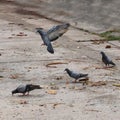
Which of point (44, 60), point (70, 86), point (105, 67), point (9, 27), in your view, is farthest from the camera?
point (9, 27)

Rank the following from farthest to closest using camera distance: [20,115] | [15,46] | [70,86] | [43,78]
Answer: [15,46] → [43,78] → [70,86] → [20,115]

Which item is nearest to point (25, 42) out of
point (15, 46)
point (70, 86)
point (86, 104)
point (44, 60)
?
point (15, 46)

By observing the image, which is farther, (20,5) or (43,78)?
(20,5)

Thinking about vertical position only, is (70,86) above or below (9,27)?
above

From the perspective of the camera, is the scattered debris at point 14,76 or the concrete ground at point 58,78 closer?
the concrete ground at point 58,78

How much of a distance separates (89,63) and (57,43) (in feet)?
9.10

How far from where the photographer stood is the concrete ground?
23.2 ft

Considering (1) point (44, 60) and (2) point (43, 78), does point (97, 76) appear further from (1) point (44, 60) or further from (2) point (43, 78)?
(1) point (44, 60)

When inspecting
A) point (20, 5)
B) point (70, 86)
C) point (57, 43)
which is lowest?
point (20, 5)

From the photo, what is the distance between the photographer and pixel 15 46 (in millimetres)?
12344

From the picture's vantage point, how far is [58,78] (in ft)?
29.7

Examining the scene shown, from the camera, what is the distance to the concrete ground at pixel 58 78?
708 centimetres

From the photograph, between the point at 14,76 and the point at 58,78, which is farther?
the point at 14,76

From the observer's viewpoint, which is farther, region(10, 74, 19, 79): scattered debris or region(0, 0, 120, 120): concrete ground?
region(10, 74, 19, 79): scattered debris
